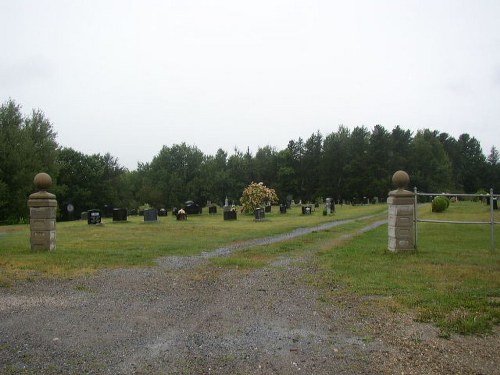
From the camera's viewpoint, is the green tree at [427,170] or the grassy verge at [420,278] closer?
the grassy verge at [420,278]

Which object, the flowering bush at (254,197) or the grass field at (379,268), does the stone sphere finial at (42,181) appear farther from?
the flowering bush at (254,197)

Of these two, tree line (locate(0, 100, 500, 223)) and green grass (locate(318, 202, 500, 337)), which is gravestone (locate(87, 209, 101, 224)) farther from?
tree line (locate(0, 100, 500, 223))

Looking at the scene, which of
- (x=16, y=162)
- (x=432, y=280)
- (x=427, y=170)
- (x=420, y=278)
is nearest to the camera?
(x=432, y=280)

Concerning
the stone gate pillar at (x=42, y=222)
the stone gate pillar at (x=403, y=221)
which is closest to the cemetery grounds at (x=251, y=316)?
the stone gate pillar at (x=403, y=221)

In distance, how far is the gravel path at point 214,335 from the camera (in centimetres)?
375

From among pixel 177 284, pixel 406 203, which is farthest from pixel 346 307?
pixel 406 203

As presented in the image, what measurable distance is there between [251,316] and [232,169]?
270ft

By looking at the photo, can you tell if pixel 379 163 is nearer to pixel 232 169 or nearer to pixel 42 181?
pixel 232 169

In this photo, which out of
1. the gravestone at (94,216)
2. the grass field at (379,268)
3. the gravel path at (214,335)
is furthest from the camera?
the gravestone at (94,216)

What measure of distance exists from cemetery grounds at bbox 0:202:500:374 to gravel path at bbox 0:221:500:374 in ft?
0.05

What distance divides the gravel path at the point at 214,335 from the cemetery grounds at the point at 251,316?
1 centimetres

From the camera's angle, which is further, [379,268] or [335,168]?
[335,168]

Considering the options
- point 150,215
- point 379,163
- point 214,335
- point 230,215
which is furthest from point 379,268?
point 379,163

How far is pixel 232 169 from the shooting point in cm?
8744
